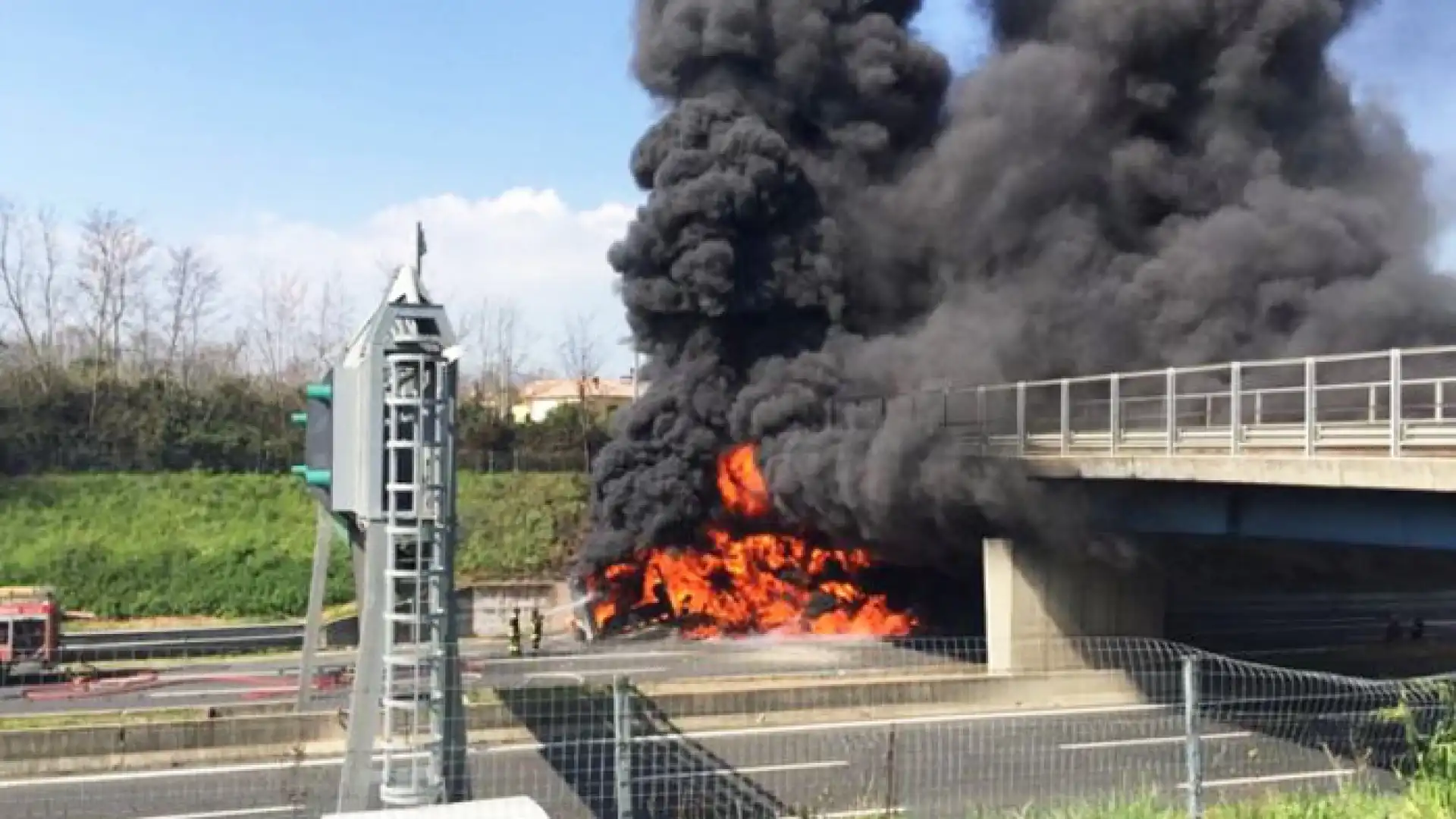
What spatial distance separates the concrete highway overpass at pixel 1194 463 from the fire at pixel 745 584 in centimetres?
320

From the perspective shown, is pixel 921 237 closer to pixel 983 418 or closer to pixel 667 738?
pixel 983 418

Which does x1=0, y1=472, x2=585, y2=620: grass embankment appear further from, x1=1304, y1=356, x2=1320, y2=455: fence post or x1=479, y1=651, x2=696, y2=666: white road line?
x1=1304, y1=356, x2=1320, y2=455: fence post

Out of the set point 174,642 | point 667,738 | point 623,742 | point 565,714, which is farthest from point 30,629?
point 623,742

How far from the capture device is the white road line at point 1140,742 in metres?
17.2

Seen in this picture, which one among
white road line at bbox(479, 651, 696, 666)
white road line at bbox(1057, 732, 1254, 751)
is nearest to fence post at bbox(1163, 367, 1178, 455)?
white road line at bbox(1057, 732, 1254, 751)

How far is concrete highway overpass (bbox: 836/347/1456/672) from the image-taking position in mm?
13953

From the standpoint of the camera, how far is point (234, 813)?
1455cm

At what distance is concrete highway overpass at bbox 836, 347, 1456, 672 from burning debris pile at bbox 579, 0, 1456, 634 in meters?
1.96

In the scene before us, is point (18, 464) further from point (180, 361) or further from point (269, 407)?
point (180, 361)

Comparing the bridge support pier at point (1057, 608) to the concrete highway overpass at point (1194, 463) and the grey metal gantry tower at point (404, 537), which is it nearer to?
the concrete highway overpass at point (1194, 463)

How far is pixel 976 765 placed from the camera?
1582 centimetres

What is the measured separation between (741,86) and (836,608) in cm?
1409

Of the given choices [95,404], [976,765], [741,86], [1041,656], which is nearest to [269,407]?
[95,404]

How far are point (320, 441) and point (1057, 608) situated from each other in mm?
15137
